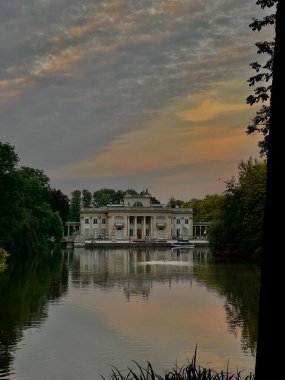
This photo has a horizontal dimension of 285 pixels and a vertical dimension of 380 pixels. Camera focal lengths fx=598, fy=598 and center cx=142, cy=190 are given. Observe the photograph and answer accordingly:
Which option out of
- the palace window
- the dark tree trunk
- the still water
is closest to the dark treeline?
the still water

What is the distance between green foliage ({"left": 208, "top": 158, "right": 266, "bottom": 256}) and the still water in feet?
52.5

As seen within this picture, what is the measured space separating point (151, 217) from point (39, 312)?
98277mm

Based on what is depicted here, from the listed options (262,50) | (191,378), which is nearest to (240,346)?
(262,50)

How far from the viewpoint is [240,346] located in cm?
1373

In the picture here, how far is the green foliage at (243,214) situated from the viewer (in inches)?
1765

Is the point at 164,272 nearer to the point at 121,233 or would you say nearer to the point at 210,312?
the point at 210,312

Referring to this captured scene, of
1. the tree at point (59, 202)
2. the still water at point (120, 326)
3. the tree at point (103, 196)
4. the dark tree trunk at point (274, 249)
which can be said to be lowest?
the still water at point (120, 326)

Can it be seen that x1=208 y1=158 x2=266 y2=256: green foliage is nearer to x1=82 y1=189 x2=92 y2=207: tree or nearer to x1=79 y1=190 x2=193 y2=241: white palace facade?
x1=79 y1=190 x2=193 y2=241: white palace facade

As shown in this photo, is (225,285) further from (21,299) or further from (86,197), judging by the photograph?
(86,197)

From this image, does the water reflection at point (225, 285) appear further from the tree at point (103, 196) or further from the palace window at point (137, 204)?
the tree at point (103, 196)

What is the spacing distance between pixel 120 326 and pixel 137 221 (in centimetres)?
10181

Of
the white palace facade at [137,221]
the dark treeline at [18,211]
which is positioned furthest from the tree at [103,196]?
the dark treeline at [18,211]

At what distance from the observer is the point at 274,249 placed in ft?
15.2

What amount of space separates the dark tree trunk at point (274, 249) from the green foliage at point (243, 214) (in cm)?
3751
